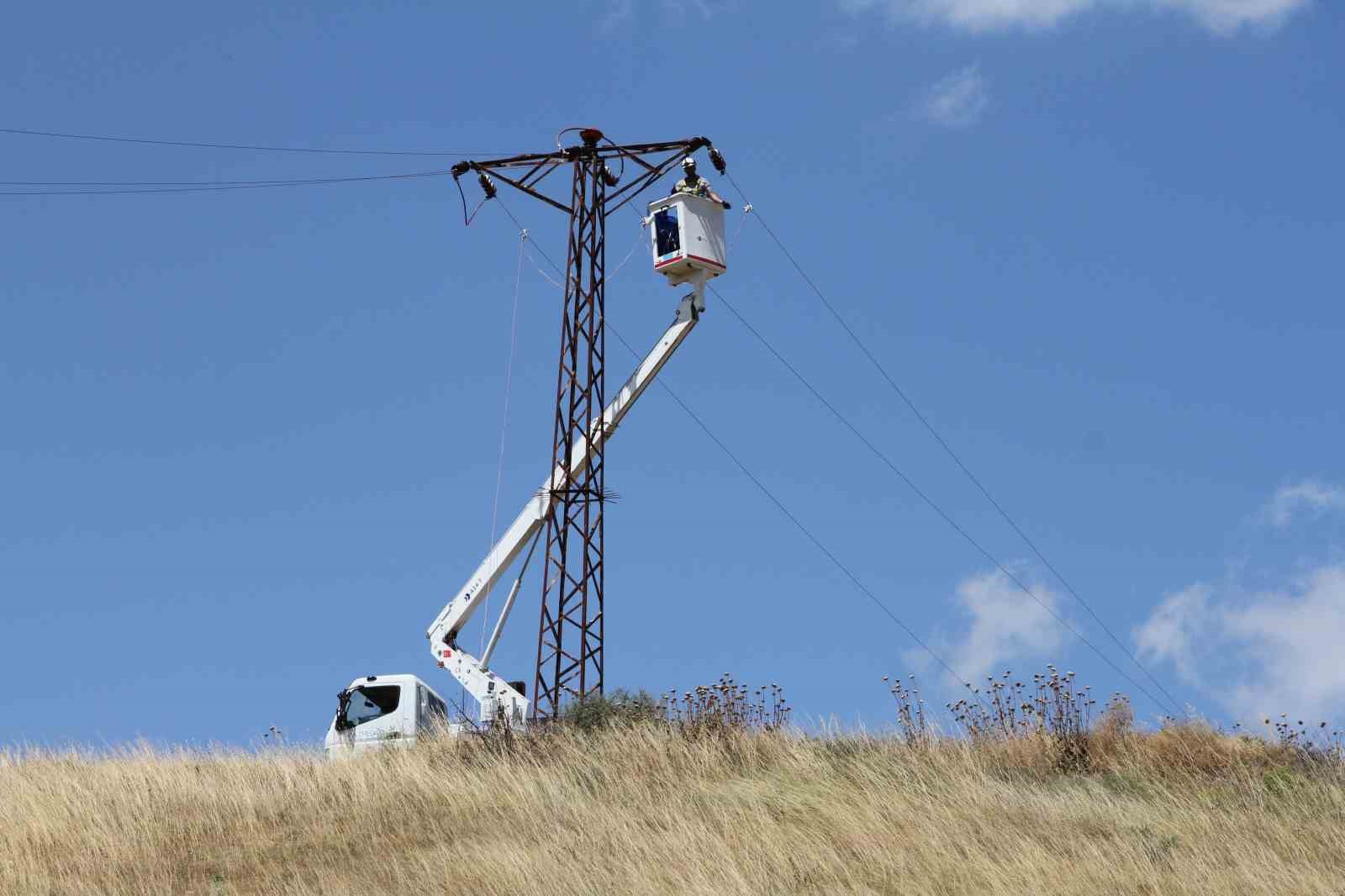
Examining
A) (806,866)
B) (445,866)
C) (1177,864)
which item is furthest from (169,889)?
(1177,864)

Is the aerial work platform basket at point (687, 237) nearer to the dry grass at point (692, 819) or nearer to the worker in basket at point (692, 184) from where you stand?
the worker in basket at point (692, 184)

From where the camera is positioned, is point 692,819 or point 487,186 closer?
point 692,819

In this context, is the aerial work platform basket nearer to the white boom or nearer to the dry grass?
the white boom

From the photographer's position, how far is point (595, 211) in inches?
1155

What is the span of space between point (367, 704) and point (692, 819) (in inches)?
453

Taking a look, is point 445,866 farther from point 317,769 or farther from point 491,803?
point 317,769

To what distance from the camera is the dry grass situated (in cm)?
1562

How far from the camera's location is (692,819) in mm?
17266

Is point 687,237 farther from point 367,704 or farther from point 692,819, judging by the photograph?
point 692,819

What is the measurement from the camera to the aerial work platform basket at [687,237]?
94.6 feet

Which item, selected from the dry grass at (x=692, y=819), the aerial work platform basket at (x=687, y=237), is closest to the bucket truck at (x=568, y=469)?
the aerial work platform basket at (x=687, y=237)

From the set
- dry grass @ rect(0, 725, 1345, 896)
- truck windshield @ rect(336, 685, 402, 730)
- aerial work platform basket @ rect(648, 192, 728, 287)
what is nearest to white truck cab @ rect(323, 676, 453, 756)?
truck windshield @ rect(336, 685, 402, 730)

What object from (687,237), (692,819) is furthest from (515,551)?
(692,819)

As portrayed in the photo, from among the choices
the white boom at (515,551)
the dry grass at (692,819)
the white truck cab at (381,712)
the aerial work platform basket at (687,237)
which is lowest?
the dry grass at (692,819)
